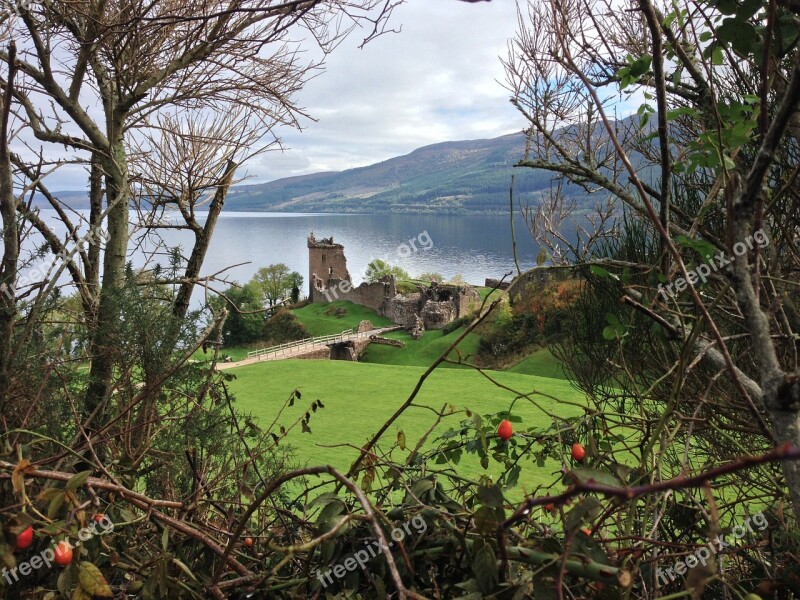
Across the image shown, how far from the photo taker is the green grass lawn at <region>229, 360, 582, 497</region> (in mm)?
7414

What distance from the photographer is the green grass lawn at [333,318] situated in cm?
3781

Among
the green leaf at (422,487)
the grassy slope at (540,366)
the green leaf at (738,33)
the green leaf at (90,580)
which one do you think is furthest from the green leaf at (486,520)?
the grassy slope at (540,366)

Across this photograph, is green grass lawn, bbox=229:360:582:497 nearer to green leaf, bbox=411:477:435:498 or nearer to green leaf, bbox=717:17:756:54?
green leaf, bbox=411:477:435:498

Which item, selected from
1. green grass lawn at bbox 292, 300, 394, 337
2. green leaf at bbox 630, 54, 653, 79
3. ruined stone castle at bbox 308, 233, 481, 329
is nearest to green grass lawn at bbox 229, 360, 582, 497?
green leaf at bbox 630, 54, 653, 79

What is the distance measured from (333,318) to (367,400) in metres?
28.5

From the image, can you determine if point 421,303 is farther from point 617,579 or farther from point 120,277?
point 617,579

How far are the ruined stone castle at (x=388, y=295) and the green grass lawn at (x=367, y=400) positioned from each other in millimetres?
15608

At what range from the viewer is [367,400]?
37.8ft

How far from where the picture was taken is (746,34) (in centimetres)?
84

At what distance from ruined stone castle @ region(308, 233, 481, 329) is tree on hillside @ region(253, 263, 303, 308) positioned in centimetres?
757

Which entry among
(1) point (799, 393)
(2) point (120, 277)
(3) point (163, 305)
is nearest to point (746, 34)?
(1) point (799, 393)

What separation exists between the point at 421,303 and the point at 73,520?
35.6 meters

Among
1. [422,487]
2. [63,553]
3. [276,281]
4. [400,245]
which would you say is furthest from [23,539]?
[276,281]

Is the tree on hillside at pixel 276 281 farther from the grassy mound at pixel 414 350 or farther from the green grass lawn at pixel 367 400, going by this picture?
the green grass lawn at pixel 367 400
